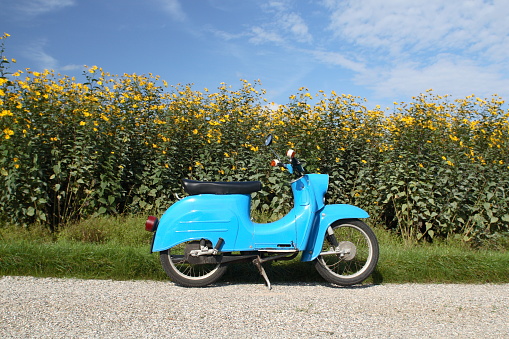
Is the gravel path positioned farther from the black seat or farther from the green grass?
the black seat

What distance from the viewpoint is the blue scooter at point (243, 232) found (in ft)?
14.5

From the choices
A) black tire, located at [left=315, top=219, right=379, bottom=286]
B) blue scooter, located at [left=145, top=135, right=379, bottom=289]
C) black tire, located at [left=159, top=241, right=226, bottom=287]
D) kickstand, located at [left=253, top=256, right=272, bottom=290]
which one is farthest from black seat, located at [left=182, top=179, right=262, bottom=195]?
black tire, located at [left=315, top=219, right=379, bottom=286]

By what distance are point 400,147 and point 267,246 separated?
2964 millimetres

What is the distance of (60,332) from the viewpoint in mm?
3018

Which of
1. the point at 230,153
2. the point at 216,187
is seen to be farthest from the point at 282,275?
the point at 230,153

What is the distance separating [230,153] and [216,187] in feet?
7.31

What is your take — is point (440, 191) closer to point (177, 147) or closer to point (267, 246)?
point (267, 246)

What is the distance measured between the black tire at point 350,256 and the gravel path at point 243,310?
0.13 m

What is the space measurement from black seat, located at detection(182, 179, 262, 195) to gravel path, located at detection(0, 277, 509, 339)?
0.93 metres

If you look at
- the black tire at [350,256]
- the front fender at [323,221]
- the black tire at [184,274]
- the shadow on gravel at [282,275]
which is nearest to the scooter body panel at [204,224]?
the black tire at [184,274]

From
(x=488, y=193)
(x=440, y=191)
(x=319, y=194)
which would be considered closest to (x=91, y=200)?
(x=319, y=194)

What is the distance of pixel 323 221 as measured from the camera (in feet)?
15.1

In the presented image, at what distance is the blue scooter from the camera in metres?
4.42

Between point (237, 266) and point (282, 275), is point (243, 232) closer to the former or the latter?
point (237, 266)
